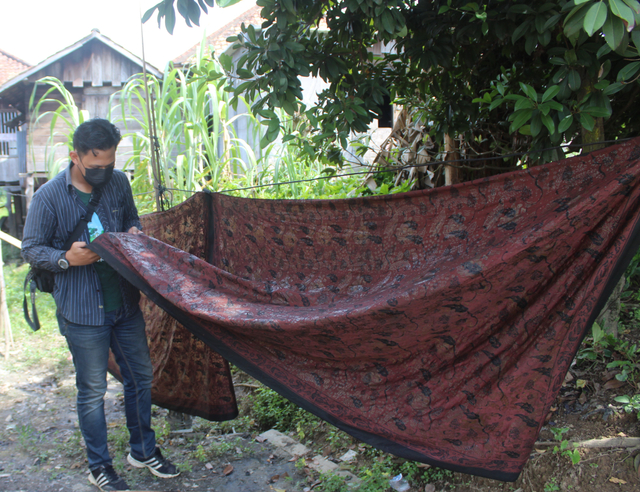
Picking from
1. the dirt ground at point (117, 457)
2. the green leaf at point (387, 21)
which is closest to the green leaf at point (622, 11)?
the green leaf at point (387, 21)

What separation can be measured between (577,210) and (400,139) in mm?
3051

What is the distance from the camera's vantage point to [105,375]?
2281 millimetres

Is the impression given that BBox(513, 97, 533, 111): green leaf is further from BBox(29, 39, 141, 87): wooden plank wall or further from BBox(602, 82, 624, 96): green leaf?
BBox(29, 39, 141, 87): wooden plank wall

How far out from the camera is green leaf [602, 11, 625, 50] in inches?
50.2

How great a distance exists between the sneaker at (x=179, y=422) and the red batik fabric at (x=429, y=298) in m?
1.18

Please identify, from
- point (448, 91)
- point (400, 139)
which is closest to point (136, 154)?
point (400, 139)

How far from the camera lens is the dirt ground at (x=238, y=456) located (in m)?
2.04

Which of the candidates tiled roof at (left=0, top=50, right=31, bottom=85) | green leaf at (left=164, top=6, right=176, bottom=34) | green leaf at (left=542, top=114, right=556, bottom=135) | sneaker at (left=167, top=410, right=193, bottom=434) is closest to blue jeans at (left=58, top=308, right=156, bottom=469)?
sneaker at (left=167, top=410, right=193, bottom=434)

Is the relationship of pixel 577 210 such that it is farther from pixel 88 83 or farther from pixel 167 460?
pixel 88 83

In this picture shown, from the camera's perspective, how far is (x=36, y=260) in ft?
6.77

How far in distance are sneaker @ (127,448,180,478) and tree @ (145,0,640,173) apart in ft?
5.83

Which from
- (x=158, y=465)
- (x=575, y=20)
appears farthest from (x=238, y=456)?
(x=575, y=20)

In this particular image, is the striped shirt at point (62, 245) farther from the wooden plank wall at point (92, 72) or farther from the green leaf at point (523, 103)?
the wooden plank wall at point (92, 72)

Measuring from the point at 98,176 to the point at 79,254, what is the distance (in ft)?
1.23
